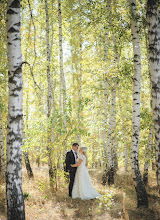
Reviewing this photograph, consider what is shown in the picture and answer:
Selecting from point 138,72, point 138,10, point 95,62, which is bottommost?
point 138,72

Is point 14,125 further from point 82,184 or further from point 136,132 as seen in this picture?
point 82,184

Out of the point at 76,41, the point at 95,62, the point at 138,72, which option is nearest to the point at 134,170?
the point at 138,72

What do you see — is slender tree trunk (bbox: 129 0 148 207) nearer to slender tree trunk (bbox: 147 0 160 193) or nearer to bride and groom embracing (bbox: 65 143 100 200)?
slender tree trunk (bbox: 147 0 160 193)

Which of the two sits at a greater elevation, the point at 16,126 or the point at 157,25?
the point at 157,25

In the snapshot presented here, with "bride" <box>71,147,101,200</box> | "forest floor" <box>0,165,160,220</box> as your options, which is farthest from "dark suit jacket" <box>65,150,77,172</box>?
"forest floor" <box>0,165,160,220</box>

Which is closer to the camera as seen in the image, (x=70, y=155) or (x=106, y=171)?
(x=70, y=155)

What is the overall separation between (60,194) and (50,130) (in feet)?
8.32

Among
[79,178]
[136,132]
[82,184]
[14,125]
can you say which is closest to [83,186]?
[82,184]

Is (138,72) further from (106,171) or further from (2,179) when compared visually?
(2,179)

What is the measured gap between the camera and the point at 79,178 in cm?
793

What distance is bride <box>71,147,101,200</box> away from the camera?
7.65 meters

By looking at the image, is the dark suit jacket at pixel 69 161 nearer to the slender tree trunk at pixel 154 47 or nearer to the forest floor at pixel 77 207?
the forest floor at pixel 77 207

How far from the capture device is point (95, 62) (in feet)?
30.6

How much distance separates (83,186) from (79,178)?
1.12 ft
